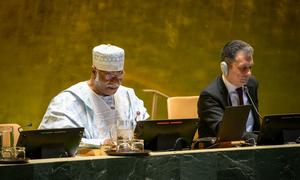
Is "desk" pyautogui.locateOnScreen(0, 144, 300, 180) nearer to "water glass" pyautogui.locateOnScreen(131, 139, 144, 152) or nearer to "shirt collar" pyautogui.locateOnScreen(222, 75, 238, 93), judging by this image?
"water glass" pyautogui.locateOnScreen(131, 139, 144, 152)

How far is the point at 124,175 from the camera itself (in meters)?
3.38

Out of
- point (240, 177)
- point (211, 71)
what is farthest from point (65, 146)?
point (211, 71)

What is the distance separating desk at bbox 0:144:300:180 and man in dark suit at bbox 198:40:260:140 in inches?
38.5

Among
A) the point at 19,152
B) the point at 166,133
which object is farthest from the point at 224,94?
the point at 19,152

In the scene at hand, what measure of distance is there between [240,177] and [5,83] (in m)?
3.55

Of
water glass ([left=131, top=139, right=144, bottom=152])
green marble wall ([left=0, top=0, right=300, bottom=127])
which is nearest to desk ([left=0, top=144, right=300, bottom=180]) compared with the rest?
water glass ([left=131, top=139, right=144, bottom=152])

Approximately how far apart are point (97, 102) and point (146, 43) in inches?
101

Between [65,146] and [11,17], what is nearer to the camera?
[65,146]

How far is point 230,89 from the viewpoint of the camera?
16.2ft

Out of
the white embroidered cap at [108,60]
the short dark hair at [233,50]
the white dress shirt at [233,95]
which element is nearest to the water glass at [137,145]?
the white embroidered cap at [108,60]

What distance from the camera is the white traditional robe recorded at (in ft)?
14.4

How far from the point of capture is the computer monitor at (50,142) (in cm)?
343

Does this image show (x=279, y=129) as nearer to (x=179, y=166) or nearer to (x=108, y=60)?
(x=179, y=166)

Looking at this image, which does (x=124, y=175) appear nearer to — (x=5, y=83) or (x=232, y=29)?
(x=5, y=83)
